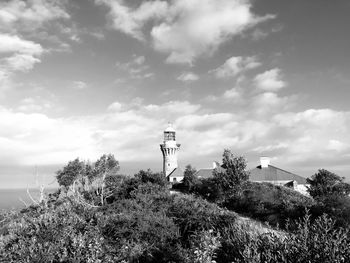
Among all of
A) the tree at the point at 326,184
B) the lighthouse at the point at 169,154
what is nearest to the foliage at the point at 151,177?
the lighthouse at the point at 169,154

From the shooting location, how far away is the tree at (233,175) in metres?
39.9

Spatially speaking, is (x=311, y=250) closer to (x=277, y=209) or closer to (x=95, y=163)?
(x=277, y=209)

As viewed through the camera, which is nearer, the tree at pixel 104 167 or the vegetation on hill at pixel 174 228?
the vegetation on hill at pixel 174 228

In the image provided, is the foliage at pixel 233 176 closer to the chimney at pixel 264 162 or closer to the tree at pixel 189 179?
the tree at pixel 189 179

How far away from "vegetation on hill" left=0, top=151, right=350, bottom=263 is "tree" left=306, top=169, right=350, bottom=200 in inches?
149

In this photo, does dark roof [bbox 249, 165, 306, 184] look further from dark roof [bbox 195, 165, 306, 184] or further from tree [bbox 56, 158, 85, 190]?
tree [bbox 56, 158, 85, 190]

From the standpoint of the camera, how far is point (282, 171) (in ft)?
182

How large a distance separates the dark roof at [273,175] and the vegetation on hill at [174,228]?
1100 centimetres

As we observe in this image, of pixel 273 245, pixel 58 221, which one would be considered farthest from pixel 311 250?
pixel 58 221

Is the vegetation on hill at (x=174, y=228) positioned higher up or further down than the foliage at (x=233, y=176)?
further down

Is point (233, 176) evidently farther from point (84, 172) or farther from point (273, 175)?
point (84, 172)

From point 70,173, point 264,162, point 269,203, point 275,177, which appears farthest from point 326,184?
point 70,173

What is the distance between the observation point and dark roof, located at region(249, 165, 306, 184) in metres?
53.3

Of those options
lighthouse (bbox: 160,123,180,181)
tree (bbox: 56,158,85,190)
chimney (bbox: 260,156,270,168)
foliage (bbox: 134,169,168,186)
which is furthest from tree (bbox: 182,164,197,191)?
tree (bbox: 56,158,85,190)
